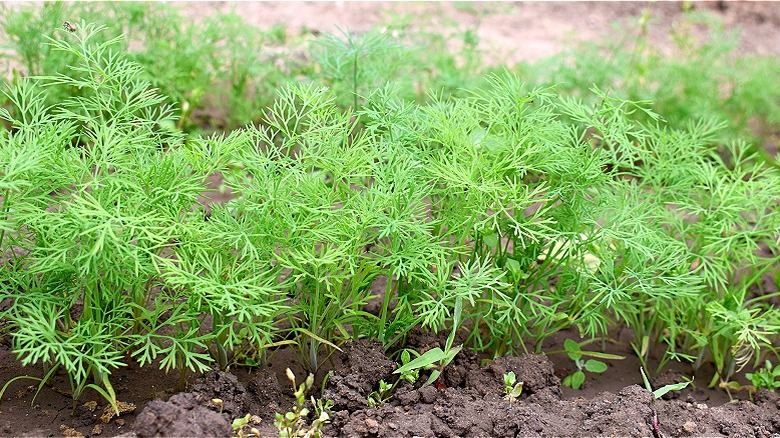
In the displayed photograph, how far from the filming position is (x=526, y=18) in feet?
20.9

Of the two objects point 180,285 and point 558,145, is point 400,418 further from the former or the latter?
point 558,145

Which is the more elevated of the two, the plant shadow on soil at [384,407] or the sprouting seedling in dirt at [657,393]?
the plant shadow on soil at [384,407]

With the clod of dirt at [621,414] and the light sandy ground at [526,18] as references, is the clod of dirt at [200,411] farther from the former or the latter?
the light sandy ground at [526,18]

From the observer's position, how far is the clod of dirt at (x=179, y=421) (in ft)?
7.82

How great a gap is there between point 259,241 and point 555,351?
3.99 feet

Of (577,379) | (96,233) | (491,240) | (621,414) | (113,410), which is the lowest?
(577,379)

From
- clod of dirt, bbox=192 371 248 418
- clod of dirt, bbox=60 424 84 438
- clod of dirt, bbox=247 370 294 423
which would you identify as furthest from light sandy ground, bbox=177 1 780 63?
clod of dirt, bbox=60 424 84 438

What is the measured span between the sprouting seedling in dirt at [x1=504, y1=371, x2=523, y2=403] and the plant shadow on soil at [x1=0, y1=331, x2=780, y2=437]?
0.07 feet

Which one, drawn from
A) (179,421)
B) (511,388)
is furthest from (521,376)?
(179,421)

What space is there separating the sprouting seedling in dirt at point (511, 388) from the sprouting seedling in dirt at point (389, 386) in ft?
0.94

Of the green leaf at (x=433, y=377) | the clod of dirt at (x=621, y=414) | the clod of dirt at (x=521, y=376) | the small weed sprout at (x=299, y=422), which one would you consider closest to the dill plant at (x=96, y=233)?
the small weed sprout at (x=299, y=422)

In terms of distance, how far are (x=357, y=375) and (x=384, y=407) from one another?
0.42 feet

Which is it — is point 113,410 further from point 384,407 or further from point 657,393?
point 657,393

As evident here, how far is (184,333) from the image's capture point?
264 centimetres
